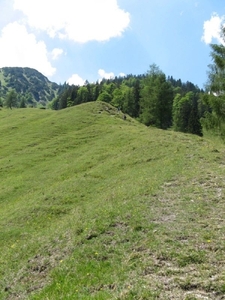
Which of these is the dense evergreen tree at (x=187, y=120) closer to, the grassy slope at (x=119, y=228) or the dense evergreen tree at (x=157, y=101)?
the dense evergreen tree at (x=157, y=101)

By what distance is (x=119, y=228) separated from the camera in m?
14.4

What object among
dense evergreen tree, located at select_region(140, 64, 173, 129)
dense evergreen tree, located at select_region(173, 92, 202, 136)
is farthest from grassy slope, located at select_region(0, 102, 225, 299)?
dense evergreen tree, located at select_region(173, 92, 202, 136)

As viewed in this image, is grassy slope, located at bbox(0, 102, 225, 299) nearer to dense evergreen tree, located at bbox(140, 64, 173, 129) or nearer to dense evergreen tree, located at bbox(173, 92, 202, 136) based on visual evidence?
dense evergreen tree, located at bbox(140, 64, 173, 129)

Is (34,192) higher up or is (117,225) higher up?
(117,225)

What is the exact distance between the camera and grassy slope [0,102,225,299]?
32.2 ft

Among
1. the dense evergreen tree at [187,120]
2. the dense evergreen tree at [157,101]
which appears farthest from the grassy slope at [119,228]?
the dense evergreen tree at [187,120]

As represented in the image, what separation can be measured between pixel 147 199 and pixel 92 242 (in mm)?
5583

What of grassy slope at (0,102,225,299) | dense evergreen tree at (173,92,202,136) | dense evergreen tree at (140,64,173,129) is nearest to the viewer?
grassy slope at (0,102,225,299)

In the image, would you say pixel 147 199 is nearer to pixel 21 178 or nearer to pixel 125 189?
pixel 125 189

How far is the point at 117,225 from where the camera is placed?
1479cm

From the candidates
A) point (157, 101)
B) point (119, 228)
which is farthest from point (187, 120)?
point (119, 228)

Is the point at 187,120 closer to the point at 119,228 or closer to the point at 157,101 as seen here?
the point at 157,101

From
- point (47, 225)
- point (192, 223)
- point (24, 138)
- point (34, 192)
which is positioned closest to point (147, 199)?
point (192, 223)

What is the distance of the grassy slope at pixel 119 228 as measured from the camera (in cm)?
982
